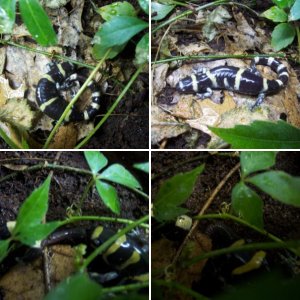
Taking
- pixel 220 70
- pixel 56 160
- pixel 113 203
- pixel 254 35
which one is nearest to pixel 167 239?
pixel 113 203

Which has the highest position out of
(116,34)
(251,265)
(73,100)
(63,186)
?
(116,34)

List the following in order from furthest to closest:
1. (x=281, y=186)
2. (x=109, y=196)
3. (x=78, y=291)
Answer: (x=109, y=196) → (x=281, y=186) → (x=78, y=291)

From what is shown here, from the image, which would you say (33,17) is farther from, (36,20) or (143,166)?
(143,166)

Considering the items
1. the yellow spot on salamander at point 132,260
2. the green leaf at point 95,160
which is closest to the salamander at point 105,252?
the yellow spot on salamander at point 132,260

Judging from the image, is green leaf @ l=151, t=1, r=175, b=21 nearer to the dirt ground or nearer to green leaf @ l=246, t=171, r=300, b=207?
the dirt ground

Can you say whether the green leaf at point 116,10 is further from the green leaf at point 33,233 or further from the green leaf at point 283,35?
the green leaf at point 33,233

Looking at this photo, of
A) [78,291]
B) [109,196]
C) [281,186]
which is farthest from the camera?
[109,196]

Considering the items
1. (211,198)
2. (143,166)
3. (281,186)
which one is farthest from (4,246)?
(281,186)
